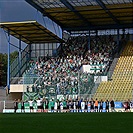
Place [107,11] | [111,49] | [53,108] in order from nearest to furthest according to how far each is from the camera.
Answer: [53,108] → [107,11] → [111,49]

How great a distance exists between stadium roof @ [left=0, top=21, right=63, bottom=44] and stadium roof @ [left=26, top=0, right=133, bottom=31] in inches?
67.0

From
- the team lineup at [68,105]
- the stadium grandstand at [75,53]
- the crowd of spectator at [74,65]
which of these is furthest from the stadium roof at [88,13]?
the team lineup at [68,105]

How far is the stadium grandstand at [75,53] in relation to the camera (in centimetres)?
3778

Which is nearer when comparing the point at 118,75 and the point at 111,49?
the point at 118,75

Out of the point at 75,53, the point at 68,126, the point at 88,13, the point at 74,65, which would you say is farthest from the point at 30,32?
the point at 68,126

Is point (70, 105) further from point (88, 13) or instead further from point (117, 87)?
point (88, 13)

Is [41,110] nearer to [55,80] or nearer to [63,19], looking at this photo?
[55,80]

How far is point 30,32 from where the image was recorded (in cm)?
4812

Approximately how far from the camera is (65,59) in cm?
4881

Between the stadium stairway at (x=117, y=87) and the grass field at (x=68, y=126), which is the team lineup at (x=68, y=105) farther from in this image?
the grass field at (x=68, y=126)

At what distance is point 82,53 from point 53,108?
14742 millimetres

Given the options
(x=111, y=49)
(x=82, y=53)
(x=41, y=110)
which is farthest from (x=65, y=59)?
(x=41, y=110)

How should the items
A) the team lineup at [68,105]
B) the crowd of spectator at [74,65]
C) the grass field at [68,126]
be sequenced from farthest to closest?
1. the crowd of spectator at [74,65]
2. the team lineup at [68,105]
3. the grass field at [68,126]

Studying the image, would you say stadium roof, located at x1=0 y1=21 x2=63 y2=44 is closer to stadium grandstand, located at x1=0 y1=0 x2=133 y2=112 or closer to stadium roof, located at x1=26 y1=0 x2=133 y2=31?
stadium grandstand, located at x1=0 y1=0 x2=133 y2=112
